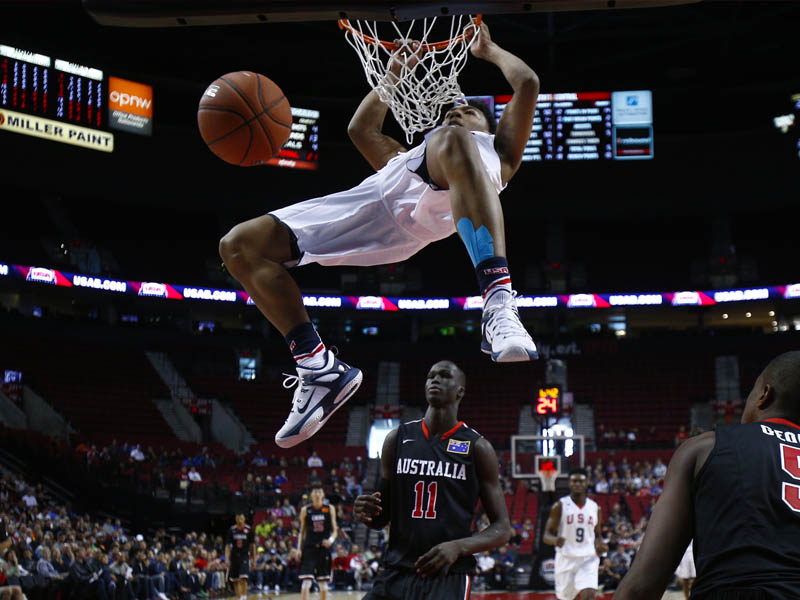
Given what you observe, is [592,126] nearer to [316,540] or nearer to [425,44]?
[316,540]

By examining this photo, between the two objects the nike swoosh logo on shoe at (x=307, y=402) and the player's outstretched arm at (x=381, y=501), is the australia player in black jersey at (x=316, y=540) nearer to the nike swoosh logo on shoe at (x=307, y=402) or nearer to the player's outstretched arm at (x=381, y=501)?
the player's outstretched arm at (x=381, y=501)

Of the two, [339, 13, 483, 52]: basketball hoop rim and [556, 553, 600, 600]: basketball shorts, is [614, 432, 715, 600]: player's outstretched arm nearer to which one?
[339, 13, 483, 52]: basketball hoop rim

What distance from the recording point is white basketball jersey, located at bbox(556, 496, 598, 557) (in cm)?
1017

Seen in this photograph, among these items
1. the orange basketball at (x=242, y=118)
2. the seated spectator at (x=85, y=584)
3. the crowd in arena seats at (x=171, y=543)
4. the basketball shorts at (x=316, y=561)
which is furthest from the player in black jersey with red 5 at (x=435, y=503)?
the seated spectator at (x=85, y=584)

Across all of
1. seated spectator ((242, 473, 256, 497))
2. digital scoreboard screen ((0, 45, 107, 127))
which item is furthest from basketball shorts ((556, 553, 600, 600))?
digital scoreboard screen ((0, 45, 107, 127))

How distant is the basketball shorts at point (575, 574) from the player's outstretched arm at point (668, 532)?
7.86m

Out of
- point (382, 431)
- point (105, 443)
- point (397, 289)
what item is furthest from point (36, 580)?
point (397, 289)

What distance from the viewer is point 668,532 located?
258cm

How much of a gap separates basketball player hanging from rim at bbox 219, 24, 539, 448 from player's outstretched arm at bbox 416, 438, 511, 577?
1224mm

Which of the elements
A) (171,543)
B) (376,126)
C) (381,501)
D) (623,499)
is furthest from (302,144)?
(376,126)

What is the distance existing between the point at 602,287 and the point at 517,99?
2587 cm

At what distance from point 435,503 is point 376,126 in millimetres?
2027

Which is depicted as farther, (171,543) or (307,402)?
(171,543)

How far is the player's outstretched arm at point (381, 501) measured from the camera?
4988 mm
